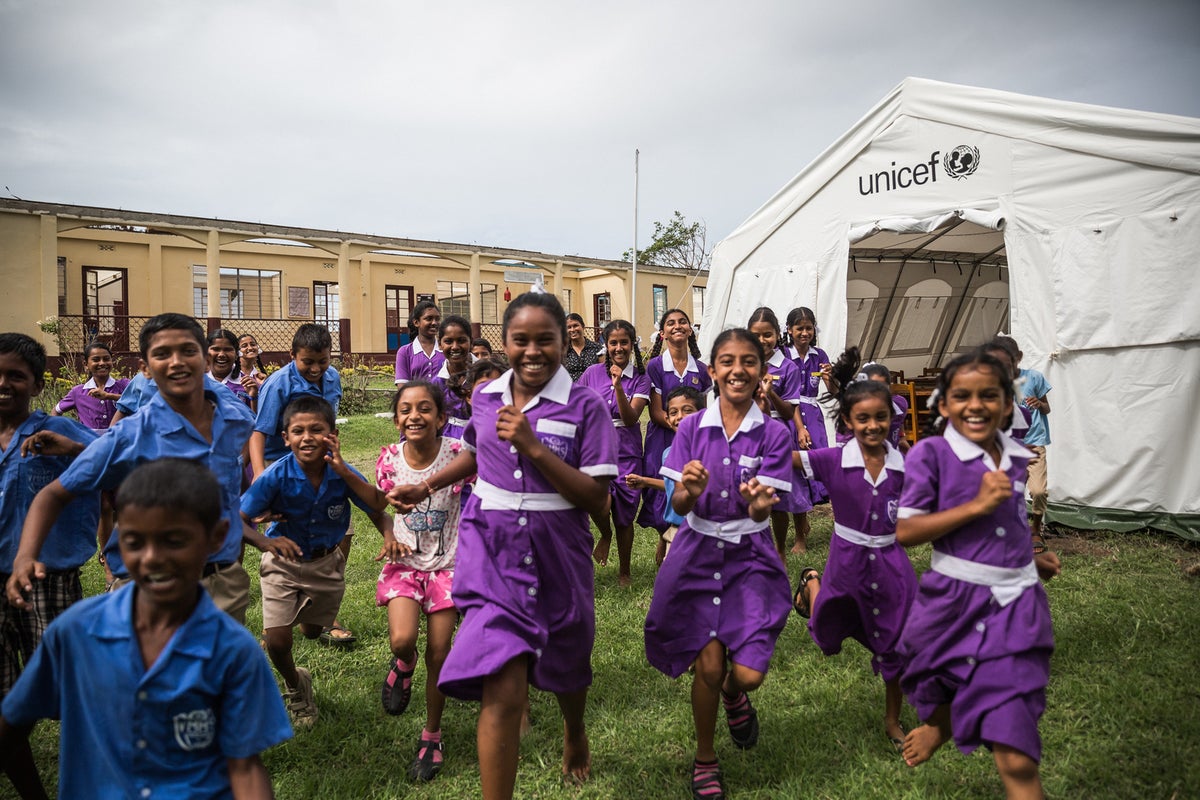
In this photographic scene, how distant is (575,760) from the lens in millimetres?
3008

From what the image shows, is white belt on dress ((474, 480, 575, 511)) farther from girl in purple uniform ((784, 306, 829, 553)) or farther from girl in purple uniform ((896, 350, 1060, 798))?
girl in purple uniform ((784, 306, 829, 553))

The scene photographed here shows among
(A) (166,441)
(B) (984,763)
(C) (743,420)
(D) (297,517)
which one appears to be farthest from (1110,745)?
(A) (166,441)

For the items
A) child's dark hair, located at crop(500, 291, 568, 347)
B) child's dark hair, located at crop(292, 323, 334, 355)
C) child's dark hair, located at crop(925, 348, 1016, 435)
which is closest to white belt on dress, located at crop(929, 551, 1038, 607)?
child's dark hair, located at crop(925, 348, 1016, 435)

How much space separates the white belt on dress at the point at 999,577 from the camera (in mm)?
2395

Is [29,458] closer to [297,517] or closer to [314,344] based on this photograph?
[297,517]

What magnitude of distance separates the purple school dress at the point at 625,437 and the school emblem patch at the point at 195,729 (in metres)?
3.88

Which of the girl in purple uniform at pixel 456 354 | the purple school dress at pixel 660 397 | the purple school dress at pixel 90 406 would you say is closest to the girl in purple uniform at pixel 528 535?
the girl in purple uniform at pixel 456 354

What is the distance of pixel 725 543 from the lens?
10.0 feet

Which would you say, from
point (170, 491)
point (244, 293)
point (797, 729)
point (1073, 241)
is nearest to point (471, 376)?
point (797, 729)

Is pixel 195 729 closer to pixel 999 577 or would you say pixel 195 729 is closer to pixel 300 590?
pixel 300 590

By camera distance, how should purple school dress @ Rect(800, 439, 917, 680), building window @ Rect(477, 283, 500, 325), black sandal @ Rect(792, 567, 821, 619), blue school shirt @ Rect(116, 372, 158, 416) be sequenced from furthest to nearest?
building window @ Rect(477, 283, 500, 325)
blue school shirt @ Rect(116, 372, 158, 416)
black sandal @ Rect(792, 567, 821, 619)
purple school dress @ Rect(800, 439, 917, 680)

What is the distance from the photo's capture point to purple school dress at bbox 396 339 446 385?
5902mm

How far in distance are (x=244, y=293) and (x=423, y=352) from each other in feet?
55.9

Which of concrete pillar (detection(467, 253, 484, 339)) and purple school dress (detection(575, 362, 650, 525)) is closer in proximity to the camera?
purple school dress (detection(575, 362, 650, 525))
